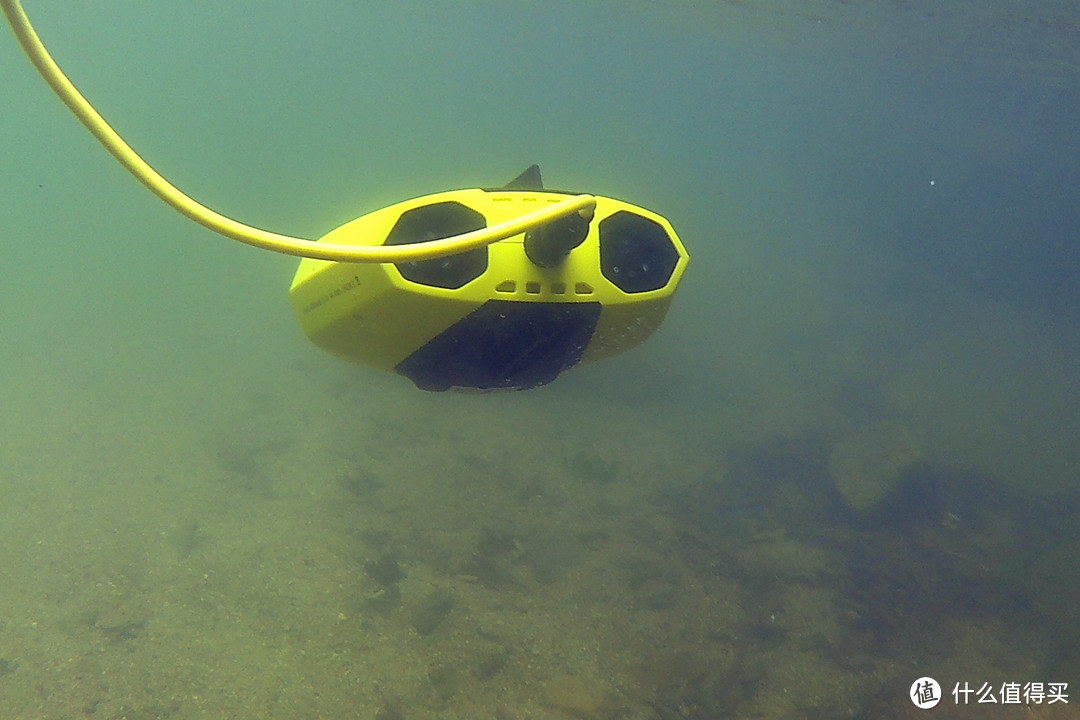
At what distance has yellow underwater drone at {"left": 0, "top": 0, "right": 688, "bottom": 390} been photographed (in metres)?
2.82

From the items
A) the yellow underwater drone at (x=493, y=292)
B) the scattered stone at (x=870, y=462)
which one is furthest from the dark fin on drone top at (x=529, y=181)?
the scattered stone at (x=870, y=462)

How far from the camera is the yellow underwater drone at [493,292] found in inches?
111

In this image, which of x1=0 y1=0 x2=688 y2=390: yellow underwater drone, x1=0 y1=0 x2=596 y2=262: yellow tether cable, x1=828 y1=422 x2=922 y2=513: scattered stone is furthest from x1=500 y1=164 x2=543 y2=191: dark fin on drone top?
x1=828 y1=422 x2=922 y2=513: scattered stone

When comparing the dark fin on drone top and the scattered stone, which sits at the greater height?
the dark fin on drone top

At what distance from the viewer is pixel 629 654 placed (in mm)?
4422

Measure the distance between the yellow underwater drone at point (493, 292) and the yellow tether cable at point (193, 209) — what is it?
967mm

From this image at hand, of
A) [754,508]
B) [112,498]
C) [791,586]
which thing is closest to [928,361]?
[754,508]

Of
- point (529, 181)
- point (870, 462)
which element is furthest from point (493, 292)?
point (870, 462)

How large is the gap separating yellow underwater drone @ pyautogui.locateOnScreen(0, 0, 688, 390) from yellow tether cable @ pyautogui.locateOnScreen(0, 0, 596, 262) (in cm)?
97

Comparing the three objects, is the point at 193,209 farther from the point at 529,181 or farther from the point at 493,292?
the point at 529,181

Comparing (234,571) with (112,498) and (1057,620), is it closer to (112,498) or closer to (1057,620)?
(112,498)

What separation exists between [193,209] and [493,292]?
1.51 meters

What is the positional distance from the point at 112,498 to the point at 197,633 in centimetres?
192

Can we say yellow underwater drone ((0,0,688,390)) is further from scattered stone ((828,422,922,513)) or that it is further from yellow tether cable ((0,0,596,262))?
scattered stone ((828,422,922,513))
